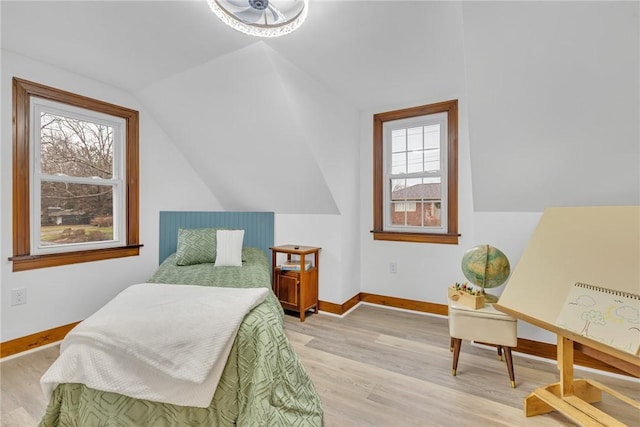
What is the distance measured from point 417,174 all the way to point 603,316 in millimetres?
2033

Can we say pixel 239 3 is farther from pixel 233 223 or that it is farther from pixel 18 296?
pixel 18 296

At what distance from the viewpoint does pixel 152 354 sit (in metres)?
1.34

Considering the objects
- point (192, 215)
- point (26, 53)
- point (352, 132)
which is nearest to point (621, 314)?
point (352, 132)

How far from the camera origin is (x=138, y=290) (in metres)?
1.83

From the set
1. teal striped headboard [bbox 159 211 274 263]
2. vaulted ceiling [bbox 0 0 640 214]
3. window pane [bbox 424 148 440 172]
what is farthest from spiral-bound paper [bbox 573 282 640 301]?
teal striped headboard [bbox 159 211 274 263]

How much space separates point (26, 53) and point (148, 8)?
135cm

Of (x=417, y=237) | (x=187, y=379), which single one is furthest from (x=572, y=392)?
(x=187, y=379)

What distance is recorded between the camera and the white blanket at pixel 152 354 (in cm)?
131

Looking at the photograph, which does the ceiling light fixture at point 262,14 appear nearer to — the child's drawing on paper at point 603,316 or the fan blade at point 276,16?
the fan blade at point 276,16

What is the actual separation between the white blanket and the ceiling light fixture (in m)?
1.61

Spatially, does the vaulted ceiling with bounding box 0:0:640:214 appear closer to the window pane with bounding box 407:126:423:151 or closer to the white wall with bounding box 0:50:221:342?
the white wall with bounding box 0:50:221:342

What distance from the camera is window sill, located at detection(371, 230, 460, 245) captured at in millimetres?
2939

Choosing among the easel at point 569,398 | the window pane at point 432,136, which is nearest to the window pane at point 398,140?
the window pane at point 432,136

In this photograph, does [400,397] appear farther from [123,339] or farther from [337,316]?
[123,339]
